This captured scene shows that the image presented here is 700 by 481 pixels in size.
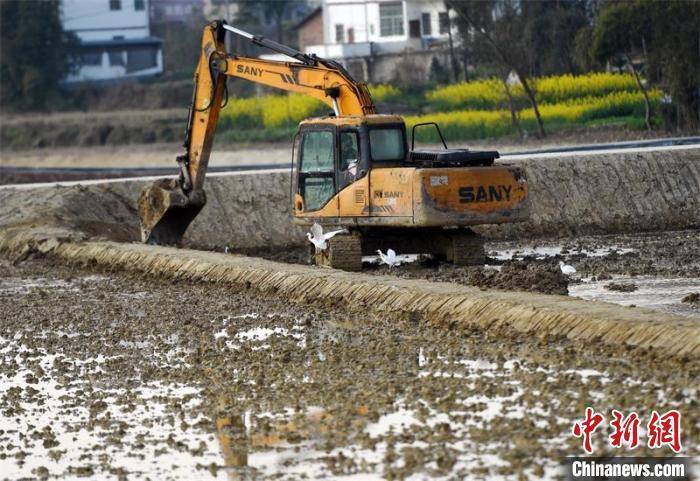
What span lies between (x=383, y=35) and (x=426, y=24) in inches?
97.4

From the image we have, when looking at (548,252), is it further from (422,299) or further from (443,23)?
(443,23)

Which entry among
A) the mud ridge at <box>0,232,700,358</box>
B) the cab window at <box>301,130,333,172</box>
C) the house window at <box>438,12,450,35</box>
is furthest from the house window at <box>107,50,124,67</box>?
the cab window at <box>301,130,333,172</box>

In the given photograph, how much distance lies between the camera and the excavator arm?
68.6 ft

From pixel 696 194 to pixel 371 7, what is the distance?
4785cm

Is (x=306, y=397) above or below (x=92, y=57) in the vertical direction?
below

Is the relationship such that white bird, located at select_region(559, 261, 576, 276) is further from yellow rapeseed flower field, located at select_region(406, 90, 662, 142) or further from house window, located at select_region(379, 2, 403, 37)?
house window, located at select_region(379, 2, 403, 37)

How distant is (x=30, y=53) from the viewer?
2945 inches

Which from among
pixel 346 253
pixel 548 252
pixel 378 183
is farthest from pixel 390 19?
pixel 378 183

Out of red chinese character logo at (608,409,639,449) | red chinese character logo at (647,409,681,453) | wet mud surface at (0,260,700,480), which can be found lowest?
wet mud surface at (0,260,700,480)

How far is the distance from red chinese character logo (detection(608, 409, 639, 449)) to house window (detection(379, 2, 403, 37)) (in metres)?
63.3

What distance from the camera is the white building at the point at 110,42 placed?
81.1m

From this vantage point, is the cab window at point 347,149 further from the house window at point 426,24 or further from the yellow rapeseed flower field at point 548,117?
the house window at point 426,24

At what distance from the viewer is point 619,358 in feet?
40.4

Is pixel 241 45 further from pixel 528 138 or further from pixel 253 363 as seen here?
pixel 253 363
